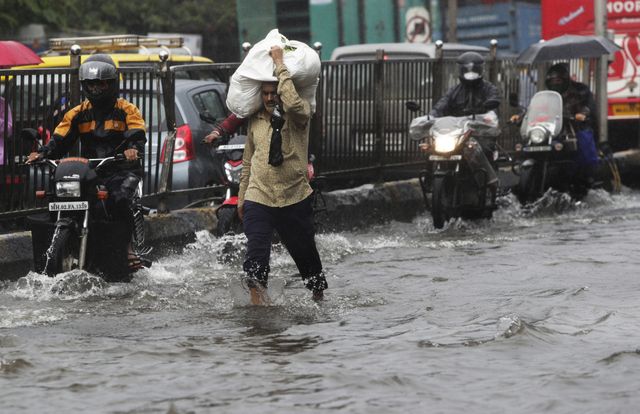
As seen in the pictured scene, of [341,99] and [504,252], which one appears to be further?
[341,99]

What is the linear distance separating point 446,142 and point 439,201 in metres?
0.57

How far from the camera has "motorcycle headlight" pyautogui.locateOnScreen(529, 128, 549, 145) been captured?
50.6 feet

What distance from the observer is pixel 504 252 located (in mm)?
11992

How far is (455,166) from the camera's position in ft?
45.0

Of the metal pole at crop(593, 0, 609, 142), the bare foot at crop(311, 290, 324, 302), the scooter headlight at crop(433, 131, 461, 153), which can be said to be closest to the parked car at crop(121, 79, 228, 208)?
the scooter headlight at crop(433, 131, 461, 153)

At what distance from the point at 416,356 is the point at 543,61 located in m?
10.8

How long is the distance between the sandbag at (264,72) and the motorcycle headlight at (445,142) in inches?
202

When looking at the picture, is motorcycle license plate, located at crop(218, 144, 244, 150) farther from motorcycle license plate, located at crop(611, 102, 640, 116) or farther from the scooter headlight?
motorcycle license plate, located at crop(611, 102, 640, 116)

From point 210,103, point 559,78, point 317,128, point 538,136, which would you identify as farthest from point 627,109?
point 210,103

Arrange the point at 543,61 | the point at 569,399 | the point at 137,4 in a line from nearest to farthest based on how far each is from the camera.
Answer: the point at 569,399
the point at 543,61
the point at 137,4

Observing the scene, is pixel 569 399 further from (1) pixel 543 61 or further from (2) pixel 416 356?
(1) pixel 543 61

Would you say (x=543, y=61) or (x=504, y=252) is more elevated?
(x=543, y=61)

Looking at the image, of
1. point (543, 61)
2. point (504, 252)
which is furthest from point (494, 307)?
point (543, 61)

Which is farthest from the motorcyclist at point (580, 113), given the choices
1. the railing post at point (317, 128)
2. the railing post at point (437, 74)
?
the railing post at point (317, 128)
